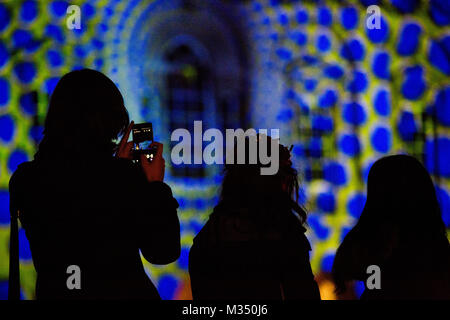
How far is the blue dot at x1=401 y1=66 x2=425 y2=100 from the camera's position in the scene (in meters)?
3.06

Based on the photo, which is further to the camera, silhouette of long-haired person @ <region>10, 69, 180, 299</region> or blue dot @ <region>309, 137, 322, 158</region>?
blue dot @ <region>309, 137, 322, 158</region>

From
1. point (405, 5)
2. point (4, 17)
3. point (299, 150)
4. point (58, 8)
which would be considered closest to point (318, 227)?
point (299, 150)

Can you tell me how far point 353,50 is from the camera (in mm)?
2955

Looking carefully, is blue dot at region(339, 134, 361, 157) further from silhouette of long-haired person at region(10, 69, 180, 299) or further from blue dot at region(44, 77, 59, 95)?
silhouette of long-haired person at region(10, 69, 180, 299)

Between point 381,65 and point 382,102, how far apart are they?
224mm

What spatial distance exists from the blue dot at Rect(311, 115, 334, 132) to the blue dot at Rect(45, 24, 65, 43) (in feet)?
4.74

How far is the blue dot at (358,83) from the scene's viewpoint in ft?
9.78

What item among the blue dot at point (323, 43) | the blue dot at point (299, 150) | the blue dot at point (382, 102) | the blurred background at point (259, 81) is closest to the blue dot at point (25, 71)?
the blurred background at point (259, 81)

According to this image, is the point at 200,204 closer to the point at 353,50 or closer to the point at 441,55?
the point at 353,50

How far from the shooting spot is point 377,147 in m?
3.06

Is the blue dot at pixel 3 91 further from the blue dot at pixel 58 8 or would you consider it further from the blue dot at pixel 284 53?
the blue dot at pixel 284 53

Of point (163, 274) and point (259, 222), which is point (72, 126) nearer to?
point (259, 222)

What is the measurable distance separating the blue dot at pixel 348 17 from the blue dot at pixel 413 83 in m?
0.46

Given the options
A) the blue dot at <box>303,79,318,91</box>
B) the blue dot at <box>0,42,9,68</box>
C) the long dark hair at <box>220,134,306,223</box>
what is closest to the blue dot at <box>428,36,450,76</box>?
the blue dot at <box>303,79,318,91</box>
